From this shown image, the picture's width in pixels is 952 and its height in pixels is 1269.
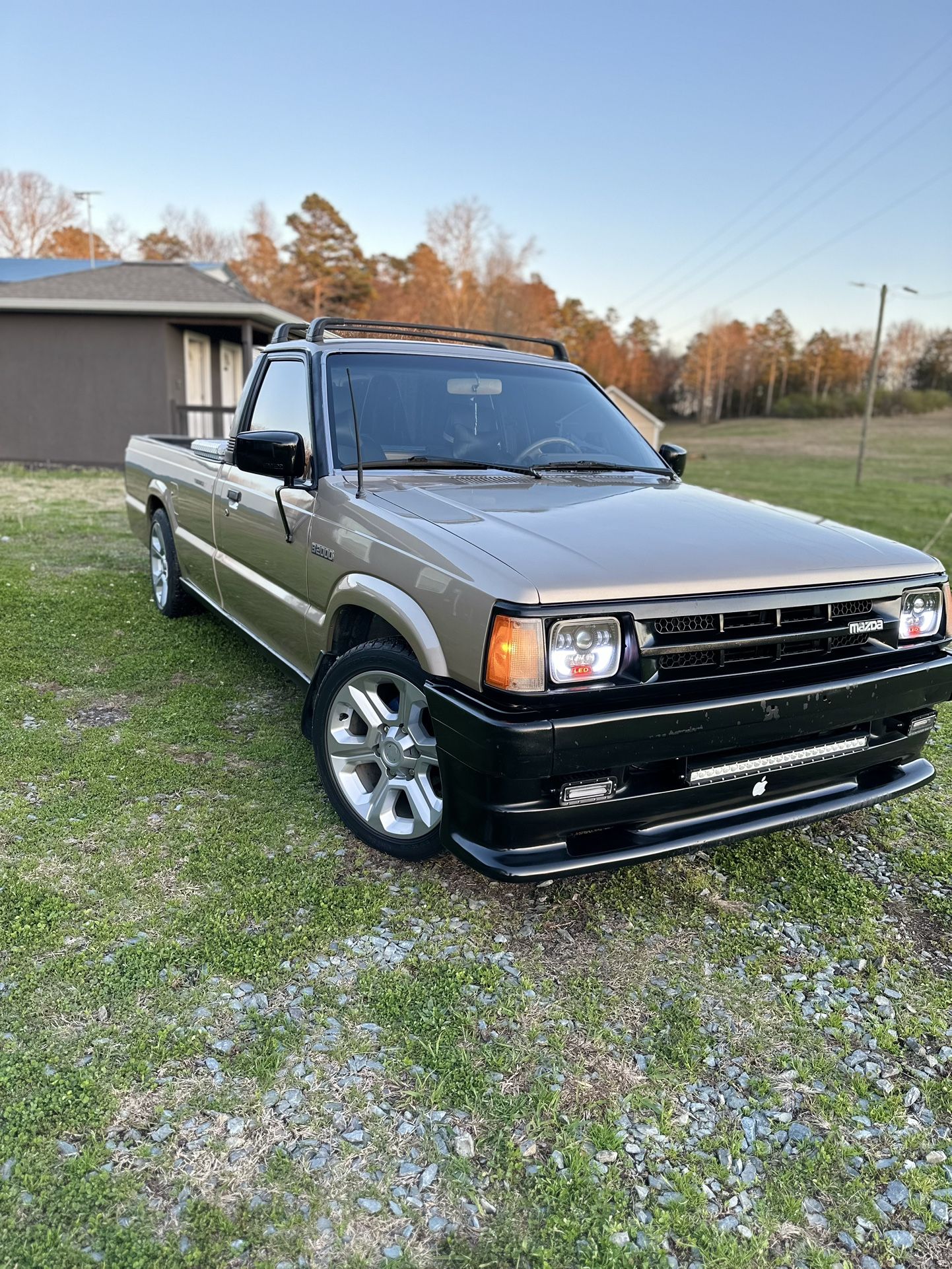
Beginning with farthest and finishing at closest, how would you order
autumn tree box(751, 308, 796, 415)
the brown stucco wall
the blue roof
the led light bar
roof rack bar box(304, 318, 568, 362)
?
autumn tree box(751, 308, 796, 415) → the blue roof → the brown stucco wall → roof rack bar box(304, 318, 568, 362) → the led light bar

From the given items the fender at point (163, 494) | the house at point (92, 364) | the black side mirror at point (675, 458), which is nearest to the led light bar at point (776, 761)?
the black side mirror at point (675, 458)

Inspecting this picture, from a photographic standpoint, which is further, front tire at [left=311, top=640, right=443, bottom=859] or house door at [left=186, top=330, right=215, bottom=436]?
house door at [left=186, top=330, right=215, bottom=436]

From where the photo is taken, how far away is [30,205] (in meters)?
63.2

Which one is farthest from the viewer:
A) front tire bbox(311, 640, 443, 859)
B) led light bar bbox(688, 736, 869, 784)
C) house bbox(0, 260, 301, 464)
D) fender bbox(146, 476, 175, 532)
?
house bbox(0, 260, 301, 464)

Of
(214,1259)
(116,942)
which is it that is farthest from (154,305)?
(214,1259)

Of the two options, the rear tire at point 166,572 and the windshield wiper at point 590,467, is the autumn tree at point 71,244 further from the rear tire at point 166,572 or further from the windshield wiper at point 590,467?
the windshield wiper at point 590,467

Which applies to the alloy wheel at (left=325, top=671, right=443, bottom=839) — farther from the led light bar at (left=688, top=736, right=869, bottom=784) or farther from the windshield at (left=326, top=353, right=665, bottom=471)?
the windshield at (left=326, top=353, right=665, bottom=471)

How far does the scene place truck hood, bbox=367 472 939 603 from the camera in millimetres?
2576

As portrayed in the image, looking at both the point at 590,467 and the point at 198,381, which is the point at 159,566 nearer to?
the point at 590,467

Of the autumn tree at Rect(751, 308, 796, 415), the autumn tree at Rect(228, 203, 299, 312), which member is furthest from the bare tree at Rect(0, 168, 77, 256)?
the autumn tree at Rect(751, 308, 796, 415)

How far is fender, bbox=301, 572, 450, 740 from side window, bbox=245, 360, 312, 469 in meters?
0.71

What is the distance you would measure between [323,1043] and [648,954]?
1075 millimetres

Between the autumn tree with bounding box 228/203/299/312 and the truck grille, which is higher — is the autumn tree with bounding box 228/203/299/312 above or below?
above

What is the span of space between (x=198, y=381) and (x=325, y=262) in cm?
4139
